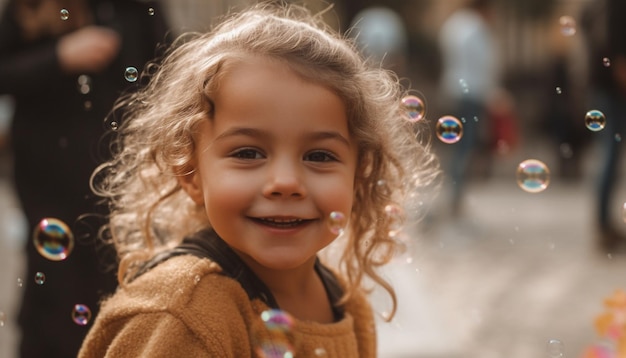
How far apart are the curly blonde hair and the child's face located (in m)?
0.04

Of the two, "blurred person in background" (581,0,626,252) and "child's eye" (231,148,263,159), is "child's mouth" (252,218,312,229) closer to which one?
"child's eye" (231,148,263,159)

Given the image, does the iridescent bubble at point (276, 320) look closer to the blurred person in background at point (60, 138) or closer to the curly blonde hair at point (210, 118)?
the curly blonde hair at point (210, 118)

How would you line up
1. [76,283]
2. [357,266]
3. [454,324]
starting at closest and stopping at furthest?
[357,266], [76,283], [454,324]

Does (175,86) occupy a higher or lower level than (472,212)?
higher

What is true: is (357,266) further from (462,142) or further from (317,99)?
(462,142)

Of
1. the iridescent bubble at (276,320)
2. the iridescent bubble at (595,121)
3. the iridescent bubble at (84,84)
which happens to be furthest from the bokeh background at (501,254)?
the iridescent bubble at (276,320)

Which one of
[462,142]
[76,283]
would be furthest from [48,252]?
[462,142]

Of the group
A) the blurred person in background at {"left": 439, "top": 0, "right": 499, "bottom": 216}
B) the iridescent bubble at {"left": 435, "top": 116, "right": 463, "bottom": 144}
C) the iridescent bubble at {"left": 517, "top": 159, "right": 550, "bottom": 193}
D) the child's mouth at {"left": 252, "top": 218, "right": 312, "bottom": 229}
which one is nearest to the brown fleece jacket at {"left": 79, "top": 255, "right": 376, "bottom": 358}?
the child's mouth at {"left": 252, "top": 218, "right": 312, "bottom": 229}

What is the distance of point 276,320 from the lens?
158cm

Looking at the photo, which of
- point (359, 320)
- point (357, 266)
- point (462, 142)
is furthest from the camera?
point (462, 142)

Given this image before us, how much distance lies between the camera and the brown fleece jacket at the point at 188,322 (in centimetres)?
147

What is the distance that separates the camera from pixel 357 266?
6.48ft

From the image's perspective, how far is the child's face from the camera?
5.04ft

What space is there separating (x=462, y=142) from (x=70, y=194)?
12.3ft
